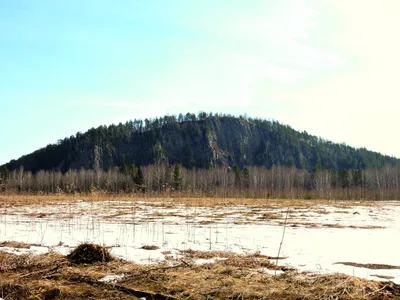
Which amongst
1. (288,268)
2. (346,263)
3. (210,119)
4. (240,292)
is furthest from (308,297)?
(210,119)

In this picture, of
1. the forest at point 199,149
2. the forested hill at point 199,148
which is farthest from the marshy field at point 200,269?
the forested hill at point 199,148

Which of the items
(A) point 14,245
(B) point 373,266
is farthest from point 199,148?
(B) point 373,266

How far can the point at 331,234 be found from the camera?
10258mm

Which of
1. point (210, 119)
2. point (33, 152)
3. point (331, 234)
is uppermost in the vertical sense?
point (210, 119)

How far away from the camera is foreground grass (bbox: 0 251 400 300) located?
387 centimetres

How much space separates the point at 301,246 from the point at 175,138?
16450 centimetres

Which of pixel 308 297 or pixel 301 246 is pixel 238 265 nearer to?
pixel 308 297

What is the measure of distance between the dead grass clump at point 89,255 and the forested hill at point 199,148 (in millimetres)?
145427

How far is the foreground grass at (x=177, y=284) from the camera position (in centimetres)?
387

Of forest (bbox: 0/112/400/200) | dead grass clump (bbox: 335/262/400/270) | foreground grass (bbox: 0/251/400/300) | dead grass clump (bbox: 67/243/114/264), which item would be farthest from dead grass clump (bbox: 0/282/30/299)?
forest (bbox: 0/112/400/200)

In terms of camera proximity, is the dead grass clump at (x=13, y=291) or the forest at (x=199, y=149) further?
the forest at (x=199, y=149)

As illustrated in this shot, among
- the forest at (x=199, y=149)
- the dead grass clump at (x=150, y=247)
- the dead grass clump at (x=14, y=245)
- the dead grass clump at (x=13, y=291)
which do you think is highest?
the forest at (x=199, y=149)

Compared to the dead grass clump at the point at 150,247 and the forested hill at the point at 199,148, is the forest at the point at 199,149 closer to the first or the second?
the forested hill at the point at 199,148

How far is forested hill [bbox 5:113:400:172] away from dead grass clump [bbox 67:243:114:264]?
477ft
